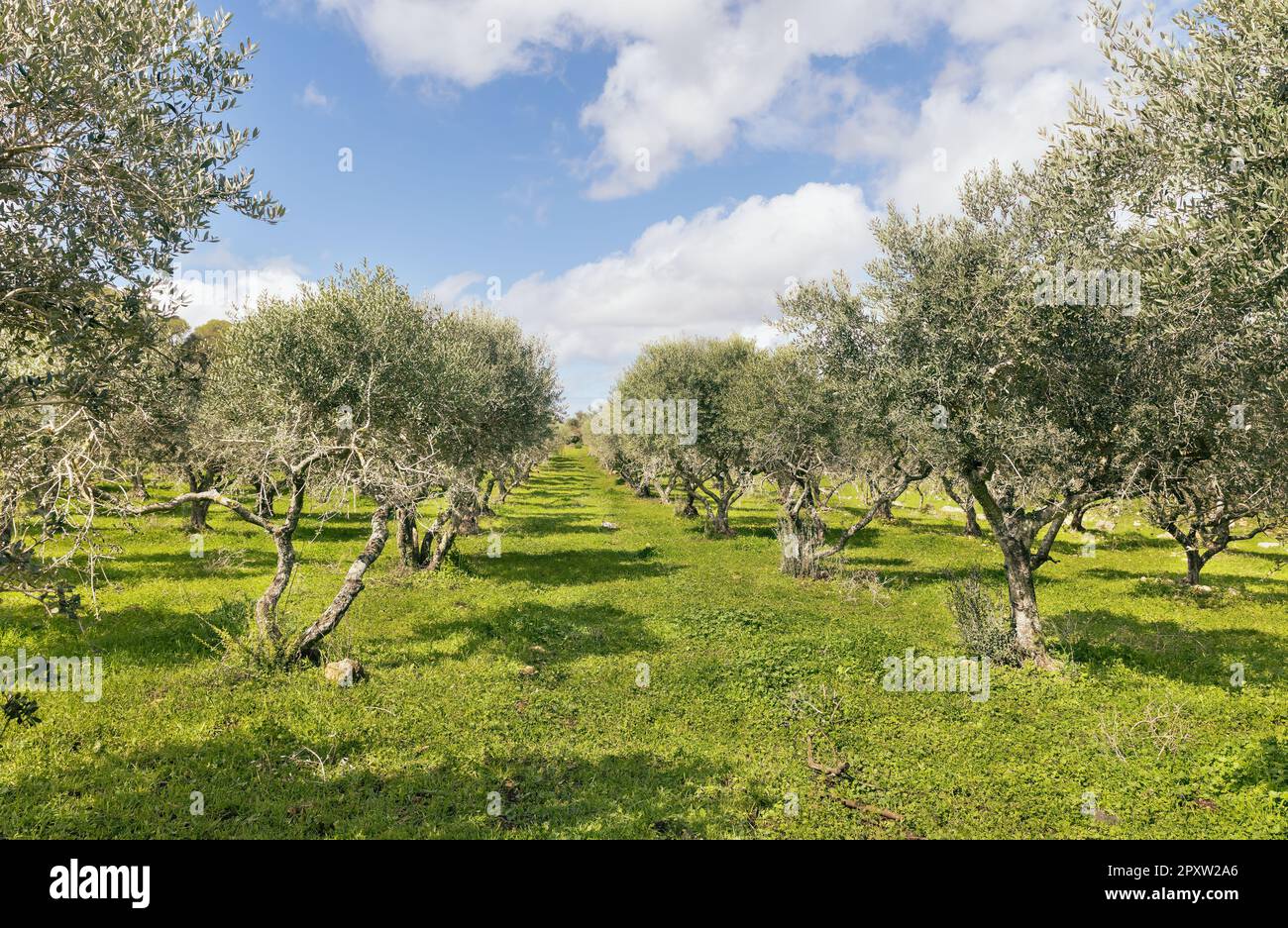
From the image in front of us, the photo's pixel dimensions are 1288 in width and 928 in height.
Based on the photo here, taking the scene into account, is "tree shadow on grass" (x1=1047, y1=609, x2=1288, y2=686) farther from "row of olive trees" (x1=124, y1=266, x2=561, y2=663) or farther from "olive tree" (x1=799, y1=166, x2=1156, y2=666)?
"row of olive trees" (x1=124, y1=266, x2=561, y2=663)

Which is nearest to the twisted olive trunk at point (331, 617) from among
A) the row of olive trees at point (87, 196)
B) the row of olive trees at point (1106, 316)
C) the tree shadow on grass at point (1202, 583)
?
the row of olive trees at point (87, 196)

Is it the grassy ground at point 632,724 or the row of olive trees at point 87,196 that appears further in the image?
the grassy ground at point 632,724

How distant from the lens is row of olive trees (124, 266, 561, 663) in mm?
15742

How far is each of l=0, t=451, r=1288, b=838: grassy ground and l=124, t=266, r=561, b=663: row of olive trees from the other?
1744 millimetres

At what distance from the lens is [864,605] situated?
24.6 meters

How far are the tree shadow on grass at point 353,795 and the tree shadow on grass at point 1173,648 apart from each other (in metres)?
13.4

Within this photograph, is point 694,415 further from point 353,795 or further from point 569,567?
point 353,795

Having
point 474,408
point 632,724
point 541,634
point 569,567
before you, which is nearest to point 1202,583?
point 569,567

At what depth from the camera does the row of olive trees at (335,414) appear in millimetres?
15742

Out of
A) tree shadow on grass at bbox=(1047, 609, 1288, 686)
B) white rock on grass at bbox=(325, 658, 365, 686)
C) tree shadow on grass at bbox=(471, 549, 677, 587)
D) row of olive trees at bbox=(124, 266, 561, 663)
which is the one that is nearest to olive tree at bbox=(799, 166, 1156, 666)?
tree shadow on grass at bbox=(1047, 609, 1288, 686)

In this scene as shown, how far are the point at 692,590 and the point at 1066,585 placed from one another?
17.1 meters

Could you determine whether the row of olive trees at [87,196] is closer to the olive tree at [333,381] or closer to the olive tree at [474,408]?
A: the olive tree at [333,381]
